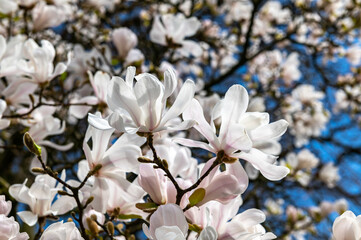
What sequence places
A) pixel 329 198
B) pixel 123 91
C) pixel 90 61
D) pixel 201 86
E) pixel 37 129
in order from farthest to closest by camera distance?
1. pixel 329 198
2. pixel 201 86
3. pixel 90 61
4. pixel 37 129
5. pixel 123 91

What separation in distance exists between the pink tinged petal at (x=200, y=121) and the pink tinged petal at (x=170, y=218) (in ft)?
0.48

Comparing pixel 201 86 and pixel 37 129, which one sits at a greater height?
pixel 37 129

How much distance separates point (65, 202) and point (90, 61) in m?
1.22

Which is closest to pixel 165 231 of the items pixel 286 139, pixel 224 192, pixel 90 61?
pixel 224 192

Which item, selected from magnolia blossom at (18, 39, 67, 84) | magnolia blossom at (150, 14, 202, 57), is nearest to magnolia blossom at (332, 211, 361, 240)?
magnolia blossom at (18, 39, 67, 84)

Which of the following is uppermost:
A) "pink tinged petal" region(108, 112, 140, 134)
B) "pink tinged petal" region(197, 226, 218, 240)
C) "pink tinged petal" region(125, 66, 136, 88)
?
"pink tinged petal" region(125, 66, 136, 88)

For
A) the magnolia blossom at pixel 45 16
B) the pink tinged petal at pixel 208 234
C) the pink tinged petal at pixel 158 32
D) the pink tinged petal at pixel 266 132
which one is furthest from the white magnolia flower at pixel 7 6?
the pink tinged petal at pixel 208 234

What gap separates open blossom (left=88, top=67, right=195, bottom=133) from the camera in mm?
745

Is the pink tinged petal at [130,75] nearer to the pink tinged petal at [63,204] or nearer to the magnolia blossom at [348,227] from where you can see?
the pink tinged petal at [63,204]

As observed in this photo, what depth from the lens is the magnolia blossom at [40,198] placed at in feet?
3.08

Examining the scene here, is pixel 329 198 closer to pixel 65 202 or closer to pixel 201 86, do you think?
pixel 201 86

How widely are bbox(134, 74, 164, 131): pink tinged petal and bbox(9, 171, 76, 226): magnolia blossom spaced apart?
0.31 m

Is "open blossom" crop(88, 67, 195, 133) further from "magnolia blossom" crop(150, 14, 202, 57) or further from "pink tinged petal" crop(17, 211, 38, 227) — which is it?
"magnolia blossom" crop(150, 14, 202, 57)

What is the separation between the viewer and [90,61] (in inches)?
81.3
